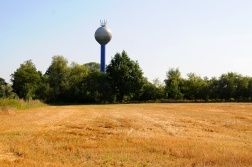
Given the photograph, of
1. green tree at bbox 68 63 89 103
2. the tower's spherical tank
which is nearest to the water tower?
the tower's spherical tank

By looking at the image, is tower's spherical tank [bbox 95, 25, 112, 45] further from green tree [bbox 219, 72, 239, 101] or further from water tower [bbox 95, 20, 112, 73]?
green tree [bbox 219, 72, 239, 101]

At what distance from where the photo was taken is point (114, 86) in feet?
281

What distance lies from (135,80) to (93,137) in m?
70.0

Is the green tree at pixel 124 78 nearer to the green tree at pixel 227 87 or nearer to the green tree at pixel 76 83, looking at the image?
the green tree at pixel 76 83

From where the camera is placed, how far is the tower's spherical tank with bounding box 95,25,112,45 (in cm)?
11081

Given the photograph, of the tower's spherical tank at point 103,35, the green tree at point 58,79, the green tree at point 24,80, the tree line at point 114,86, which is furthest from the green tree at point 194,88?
the green tree at point 24,80

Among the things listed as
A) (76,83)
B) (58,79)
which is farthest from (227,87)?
(58,79)

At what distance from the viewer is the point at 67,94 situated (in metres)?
86.1

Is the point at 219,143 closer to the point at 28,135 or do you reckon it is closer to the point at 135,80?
the point at 28,135

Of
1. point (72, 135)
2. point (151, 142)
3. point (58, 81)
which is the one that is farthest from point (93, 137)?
point (58, 81)

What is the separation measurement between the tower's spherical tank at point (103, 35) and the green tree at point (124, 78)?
2357 centimetres

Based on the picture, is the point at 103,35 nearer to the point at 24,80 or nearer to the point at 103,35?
the point at 103,35

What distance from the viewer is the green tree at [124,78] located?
85375 millimetres

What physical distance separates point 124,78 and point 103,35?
1181 inches
